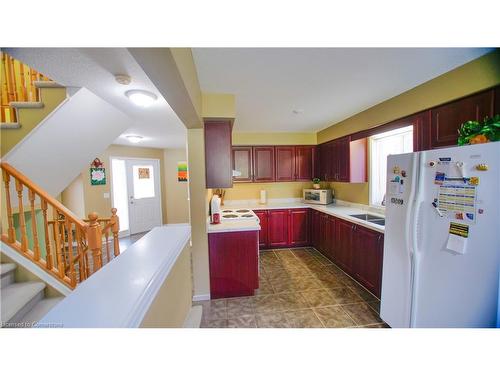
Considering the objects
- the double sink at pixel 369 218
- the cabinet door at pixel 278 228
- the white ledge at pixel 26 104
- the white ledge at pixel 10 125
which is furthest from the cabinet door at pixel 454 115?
the white ledge at pixel 10 125

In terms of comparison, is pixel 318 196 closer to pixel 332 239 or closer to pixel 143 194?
pixel 332 239

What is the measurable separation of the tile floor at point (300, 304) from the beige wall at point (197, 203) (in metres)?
0.46

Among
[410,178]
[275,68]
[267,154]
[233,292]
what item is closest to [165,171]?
[267,154]

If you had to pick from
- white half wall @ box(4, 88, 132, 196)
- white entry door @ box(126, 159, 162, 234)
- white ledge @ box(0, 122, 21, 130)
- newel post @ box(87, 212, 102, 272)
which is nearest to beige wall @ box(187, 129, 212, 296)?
newel post @ box(87, 212, 102, 272)

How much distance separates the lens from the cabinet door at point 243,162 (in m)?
3.80

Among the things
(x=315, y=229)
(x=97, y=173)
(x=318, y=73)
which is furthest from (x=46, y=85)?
(x=315, y=229)

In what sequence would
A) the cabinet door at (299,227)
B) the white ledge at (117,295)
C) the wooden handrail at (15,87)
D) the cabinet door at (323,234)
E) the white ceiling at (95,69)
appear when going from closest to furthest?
1. the white ledge at (117,295)
2. the white ceiling at (95,69)
3. the wooden handrail at (15,87)
4. the cabinet door at (323,234)
5. the cabinet door at (299,227)

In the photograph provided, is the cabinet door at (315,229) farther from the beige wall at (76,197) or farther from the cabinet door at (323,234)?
the beige wall at (76,197)

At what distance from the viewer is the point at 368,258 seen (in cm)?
224

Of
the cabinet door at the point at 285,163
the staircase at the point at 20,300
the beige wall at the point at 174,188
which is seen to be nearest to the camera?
the staircase at the point at 20,300

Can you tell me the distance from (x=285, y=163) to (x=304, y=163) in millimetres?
432

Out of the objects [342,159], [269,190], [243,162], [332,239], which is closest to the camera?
[332,239]

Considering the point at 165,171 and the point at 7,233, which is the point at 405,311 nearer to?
the point at 7,233
